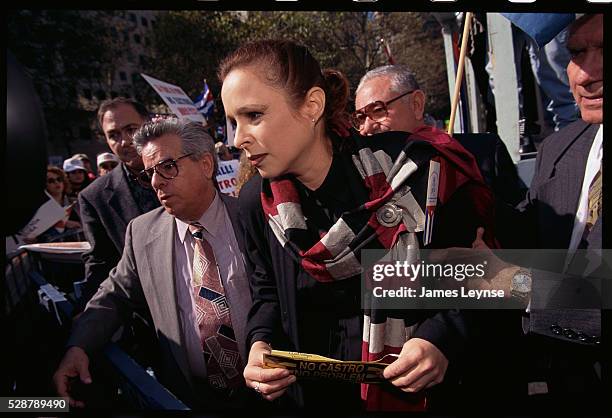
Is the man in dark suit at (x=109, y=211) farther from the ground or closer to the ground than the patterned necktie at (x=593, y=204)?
closer to the ground

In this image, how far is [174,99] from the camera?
533 centimetres

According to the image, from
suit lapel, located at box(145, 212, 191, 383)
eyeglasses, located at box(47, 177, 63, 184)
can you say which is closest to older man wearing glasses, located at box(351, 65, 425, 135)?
suit lapel, located at box(145, 212, 191, 383)

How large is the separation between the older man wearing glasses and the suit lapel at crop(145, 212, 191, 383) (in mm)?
1338

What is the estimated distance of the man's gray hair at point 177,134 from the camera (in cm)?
218

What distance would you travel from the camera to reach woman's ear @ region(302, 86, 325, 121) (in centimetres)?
168

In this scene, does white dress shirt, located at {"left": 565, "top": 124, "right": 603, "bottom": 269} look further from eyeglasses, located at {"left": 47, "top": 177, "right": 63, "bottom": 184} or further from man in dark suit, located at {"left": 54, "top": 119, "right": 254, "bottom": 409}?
eyeglasses, located at {"left": 47, "top": 177, "right": 63, "bottom": 184}

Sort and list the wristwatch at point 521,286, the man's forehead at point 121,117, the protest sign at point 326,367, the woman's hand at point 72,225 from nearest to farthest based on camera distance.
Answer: the protest sign at point 326,367, the wristwatch at point 521,286, the man's forehead at point 121,117, the woman's hand at point 72,225

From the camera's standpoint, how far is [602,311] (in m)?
1.63

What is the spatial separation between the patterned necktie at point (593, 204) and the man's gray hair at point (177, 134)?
5.05ft

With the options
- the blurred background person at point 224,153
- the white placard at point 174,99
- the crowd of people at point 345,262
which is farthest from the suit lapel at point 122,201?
the blurred background person at point 224,153

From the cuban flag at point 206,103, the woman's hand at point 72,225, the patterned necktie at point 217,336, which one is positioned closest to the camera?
the patterned necktie at point 217,336

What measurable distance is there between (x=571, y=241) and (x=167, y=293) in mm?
1501

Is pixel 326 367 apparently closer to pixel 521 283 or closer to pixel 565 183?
pixel 521 283

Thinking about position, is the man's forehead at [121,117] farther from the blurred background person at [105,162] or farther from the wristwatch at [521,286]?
the blurred background person at [105,162]
